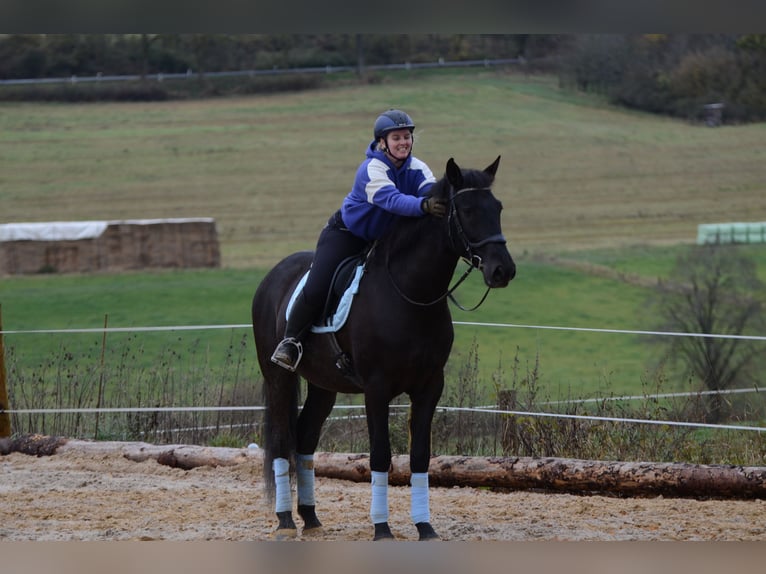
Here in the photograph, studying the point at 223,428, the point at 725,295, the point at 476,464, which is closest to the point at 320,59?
the point at 725,295

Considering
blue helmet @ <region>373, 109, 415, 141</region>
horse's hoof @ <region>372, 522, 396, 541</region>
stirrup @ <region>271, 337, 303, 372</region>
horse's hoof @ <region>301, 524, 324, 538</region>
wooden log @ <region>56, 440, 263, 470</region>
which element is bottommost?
wooden log @ <region>56, 440, 263, 470</region>

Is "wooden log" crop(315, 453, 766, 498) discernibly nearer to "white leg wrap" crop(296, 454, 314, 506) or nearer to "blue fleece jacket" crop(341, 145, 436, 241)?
"white leg wrap" crop(296, 454, 314, 506)

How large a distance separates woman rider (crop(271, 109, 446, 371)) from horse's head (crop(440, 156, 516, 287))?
0.10 m

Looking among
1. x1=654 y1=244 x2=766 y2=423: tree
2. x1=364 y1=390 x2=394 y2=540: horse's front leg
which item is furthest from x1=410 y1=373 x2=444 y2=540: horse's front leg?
x1=654 y1=244 x2=766 y2=423: tree

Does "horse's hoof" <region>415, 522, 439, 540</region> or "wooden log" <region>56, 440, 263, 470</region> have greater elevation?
"horse's hoof" <region>415, 522, 439, 540</region>

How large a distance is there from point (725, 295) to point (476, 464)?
59.0 feet

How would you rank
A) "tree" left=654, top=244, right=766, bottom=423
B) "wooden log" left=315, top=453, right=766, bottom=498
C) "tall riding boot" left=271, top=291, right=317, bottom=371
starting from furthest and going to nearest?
"tree" left=654, top=244, right=766, bottom=423 < "wooden log" left=315, top=453, right=766, bottom=498 < "tall riding boot" left=271, top=291, right=317, bottom=371

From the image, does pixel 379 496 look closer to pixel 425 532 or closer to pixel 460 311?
pixel 425 532

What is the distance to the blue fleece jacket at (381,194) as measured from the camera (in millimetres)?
5148

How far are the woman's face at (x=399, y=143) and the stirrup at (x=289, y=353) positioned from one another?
1222 mm

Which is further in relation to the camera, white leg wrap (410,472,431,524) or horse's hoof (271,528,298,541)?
horse's hoof (271,528,298,541)

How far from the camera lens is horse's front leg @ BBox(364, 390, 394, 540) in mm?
5277

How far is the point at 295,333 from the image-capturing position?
566 cm

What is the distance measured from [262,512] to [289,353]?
4.66ft
